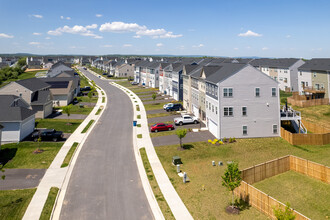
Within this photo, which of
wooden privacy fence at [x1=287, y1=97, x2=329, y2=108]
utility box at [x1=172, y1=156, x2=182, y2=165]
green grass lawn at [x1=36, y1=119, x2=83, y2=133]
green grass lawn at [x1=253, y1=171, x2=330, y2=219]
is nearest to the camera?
green grass lawn at [x1=253, y1=171, x2=330, y2=219]

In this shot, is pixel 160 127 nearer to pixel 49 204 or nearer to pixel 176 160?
pixel 176 160

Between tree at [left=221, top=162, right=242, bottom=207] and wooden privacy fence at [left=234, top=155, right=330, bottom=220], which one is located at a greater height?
tree at [left=221, top=162, right=242, bottom=207]

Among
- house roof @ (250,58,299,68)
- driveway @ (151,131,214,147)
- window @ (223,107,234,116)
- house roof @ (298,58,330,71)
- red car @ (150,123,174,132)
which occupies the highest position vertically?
house roof @ (250,58,299,68)

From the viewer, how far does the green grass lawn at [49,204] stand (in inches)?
734

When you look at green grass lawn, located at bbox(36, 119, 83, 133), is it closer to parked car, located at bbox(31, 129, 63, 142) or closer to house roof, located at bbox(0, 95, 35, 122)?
parked car, located at bbox(31, 129, 63, 142)

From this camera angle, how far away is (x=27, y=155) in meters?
31.9

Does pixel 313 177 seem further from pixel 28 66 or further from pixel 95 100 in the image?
pixel 28 66

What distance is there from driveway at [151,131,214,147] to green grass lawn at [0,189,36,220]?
18058 mm

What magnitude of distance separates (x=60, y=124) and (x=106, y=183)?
2686 cm

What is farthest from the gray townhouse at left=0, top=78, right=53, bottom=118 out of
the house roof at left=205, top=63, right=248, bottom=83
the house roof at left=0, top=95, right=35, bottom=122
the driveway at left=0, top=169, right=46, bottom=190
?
the house roof at left=205, top=63, right=248, bottom=83

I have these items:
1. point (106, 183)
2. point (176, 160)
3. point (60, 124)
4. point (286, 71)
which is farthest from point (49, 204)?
point (286, 71)

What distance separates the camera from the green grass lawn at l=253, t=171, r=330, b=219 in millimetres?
18625

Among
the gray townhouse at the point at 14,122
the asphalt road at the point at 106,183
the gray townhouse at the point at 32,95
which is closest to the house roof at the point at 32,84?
the gray townhouse at the point at 32,95

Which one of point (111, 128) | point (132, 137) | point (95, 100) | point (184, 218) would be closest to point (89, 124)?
point (111, 128)
